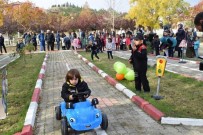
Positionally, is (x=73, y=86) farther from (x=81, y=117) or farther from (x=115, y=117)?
(x=115, y=117)

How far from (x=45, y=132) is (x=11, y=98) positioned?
3263 millimetres

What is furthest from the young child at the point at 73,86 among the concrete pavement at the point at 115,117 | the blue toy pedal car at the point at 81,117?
the concrete pavement at the point at 115,117

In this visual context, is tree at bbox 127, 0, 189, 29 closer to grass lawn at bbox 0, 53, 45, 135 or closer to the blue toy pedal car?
grass lawn at bbox 0, 53, 45, 135

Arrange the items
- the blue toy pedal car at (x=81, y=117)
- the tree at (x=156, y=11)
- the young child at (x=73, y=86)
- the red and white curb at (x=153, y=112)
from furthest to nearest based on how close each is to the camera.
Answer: the tree at (x=156, y=11) → the red and white curb at (x=153, y=112) → the young child at (x=73, y=86) → the blue toy pedal car at (x=81, y=117)

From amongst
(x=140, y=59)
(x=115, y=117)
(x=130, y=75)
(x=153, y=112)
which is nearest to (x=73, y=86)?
(x=115, y=117)

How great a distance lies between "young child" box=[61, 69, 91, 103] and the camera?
6.12 m

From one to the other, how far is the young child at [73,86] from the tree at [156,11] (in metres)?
41.6

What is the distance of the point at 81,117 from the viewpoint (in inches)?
220

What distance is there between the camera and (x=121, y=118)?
686cm

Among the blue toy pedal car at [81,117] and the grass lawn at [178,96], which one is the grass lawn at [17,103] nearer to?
the blue toy pedal car at [81,117]

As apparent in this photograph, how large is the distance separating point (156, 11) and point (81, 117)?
43872mm

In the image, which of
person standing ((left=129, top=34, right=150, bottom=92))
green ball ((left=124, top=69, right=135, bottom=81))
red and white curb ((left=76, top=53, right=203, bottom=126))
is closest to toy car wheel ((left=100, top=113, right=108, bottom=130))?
red and white curb ((left=76, top=53, right=203, bottom=126))

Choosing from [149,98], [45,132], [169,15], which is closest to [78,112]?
[45,132]

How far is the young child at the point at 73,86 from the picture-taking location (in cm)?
612
